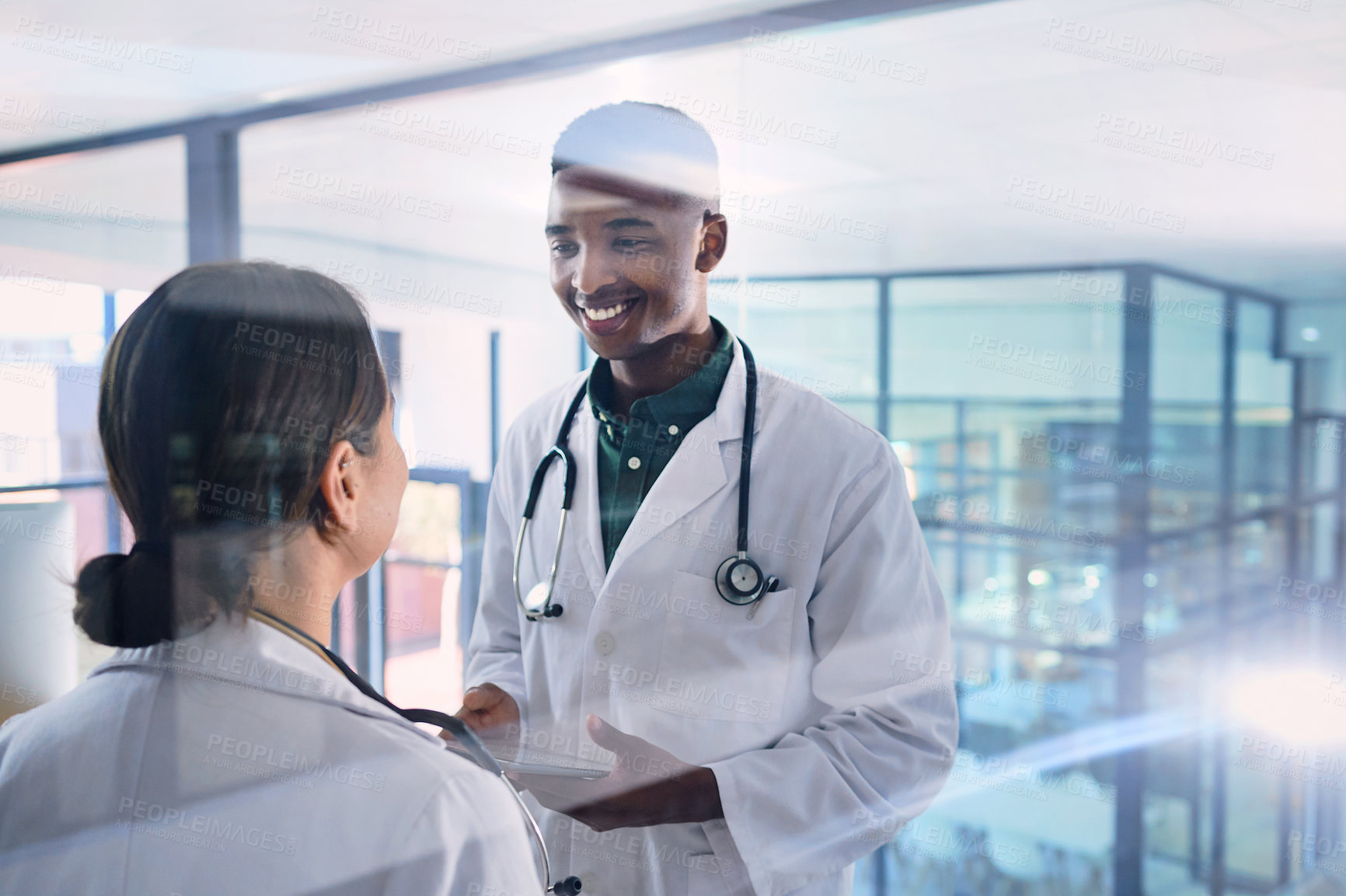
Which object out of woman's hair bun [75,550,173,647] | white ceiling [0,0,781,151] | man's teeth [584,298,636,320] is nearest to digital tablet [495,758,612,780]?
woman's hair bun [75,550,173,647]

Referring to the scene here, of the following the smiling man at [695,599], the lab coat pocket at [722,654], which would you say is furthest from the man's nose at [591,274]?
the lab coat pocket at [722,654]

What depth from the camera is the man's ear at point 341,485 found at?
604mm

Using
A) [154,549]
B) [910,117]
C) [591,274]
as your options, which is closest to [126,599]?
[154,549]

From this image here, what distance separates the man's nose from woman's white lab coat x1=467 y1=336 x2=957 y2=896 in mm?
215

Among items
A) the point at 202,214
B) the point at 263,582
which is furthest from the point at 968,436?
the point at 263,582

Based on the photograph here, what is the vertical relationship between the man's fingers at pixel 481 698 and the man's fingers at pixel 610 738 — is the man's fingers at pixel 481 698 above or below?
below

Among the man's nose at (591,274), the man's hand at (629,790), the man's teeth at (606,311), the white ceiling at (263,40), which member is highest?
the white ceiling at (263,40)

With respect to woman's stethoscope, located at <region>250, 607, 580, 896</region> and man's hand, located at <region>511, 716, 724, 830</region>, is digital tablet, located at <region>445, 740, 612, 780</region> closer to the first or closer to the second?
man's hand, located at <region>511, 716, 724, 830</region>

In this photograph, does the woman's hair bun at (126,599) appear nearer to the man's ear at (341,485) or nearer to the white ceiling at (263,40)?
the man's ear at (341,485)

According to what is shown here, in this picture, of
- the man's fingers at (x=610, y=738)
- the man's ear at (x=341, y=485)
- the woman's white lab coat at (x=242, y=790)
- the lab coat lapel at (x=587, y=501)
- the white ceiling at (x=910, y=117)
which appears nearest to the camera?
the woman's white lab coat at (x=242, y=790)

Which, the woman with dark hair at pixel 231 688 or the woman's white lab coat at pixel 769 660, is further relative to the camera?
the woman's white lab coat at pixel 769 660

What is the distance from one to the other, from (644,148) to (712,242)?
6.8 inches

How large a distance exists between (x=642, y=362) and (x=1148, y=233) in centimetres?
173

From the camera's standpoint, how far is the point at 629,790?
867 millimetres
